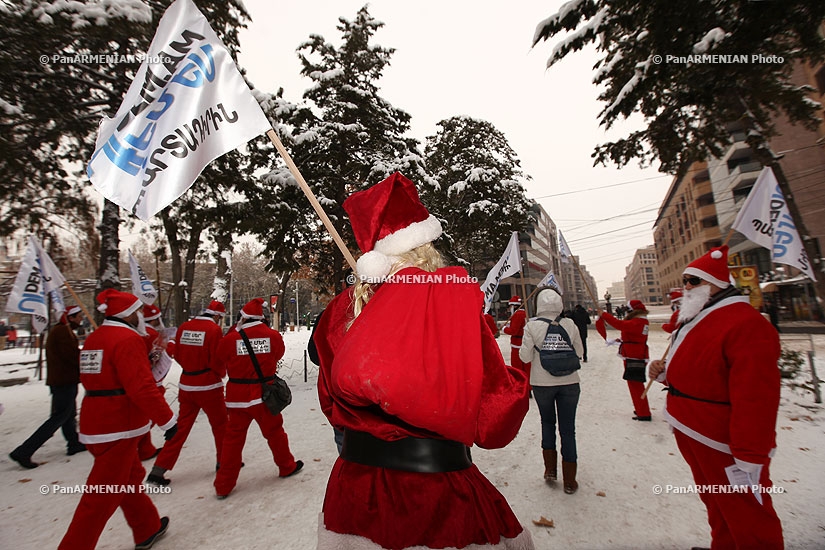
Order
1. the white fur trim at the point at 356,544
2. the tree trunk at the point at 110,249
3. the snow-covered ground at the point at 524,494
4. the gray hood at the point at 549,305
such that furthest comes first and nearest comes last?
the tree trunk at the point at 110,249, the gray hood at the point at 549,305, the snow-covered ground at the point at 524,494, the white fur trim at the point at 356,544

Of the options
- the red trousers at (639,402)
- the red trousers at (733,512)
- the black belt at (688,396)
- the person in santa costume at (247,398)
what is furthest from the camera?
the red trousers at (639,402)

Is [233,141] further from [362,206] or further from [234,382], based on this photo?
[234,382]

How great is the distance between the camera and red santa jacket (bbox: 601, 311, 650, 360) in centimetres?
702

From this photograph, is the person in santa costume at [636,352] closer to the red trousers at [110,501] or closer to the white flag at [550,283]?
the white flag at [550,283]

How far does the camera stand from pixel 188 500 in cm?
451

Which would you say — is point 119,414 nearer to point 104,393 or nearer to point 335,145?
point 104,393

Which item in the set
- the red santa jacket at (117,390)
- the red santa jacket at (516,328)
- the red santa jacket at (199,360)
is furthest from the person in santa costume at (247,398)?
the red santa jacket at (516,328)

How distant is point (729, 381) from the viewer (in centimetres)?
255

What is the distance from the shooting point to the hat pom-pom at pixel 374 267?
1.62 metres

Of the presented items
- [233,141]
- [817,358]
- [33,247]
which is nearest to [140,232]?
[33,247]

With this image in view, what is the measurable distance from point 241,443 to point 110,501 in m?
1.58

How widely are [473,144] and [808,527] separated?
1707cm

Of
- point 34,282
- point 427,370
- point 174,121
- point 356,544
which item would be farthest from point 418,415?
point 34,282

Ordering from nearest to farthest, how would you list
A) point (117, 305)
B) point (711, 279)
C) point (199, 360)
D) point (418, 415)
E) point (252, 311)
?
point (418, 415), point (711, 279), point (117, 305), point (199, 360), point (252, 311)
